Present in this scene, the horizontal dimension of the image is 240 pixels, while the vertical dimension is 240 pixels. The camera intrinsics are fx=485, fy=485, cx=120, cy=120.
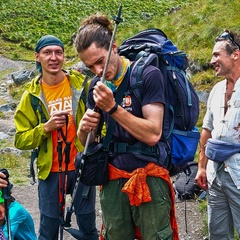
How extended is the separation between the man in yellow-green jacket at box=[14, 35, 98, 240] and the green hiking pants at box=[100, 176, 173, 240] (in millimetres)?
781

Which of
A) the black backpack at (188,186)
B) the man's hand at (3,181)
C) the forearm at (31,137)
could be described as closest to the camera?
the man's hand at (3,181)

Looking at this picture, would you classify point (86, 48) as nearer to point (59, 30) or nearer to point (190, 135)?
point (190, 135)

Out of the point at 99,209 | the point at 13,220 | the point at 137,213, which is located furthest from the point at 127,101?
the point at 99,209

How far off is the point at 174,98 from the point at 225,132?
64cm

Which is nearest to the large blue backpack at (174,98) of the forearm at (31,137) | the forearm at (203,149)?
the forearm at (203,149)

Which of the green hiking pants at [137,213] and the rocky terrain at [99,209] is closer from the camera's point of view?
the green hiking pants at [137,213]

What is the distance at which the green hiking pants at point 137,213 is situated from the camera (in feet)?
10.3

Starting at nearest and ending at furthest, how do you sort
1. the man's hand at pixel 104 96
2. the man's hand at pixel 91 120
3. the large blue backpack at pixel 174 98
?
1. the man's hand at pixel 104 96
2. the man's hand at pixel 91 120
3. the large blue backpack at pixel 174 98

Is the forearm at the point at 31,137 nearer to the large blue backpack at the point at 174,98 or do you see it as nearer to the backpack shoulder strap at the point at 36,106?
the backpack shoulder strap at the point at 36,106

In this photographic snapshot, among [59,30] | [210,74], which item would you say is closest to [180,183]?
[210,74]

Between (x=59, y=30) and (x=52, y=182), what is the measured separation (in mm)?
27311

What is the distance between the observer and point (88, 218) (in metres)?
4.15

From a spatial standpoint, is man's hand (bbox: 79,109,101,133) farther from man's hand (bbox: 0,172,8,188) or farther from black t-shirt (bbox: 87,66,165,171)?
man's hand (bbox: 0,172,8,188)

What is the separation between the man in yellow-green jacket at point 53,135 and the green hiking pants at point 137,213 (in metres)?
0.78
